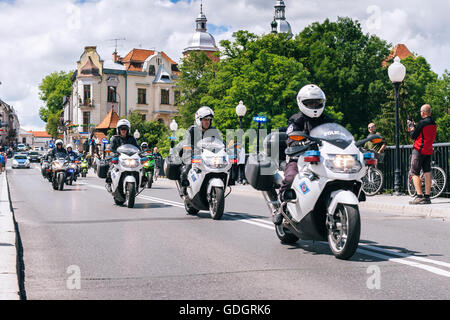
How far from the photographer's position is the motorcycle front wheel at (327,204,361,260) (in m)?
6.01

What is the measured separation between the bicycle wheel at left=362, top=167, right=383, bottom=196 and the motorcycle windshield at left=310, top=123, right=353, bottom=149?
32.9 ft

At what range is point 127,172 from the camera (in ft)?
44.0

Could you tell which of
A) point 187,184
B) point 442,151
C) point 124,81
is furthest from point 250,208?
A: point 124,81

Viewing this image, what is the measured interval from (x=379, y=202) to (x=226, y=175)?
4624 mm

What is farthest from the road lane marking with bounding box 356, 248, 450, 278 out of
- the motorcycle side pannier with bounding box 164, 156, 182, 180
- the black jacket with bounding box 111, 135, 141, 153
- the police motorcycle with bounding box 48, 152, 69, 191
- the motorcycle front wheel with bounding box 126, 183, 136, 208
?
the police motorcycle with bounding box 48, 152, 69, 191

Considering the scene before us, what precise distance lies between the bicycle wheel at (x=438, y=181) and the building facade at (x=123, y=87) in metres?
69.8

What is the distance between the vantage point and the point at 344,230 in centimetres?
622

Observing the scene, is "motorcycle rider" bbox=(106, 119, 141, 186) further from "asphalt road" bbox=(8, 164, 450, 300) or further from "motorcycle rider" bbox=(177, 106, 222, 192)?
"motorcycle rider" bbox=(177, 106, 222, 192)

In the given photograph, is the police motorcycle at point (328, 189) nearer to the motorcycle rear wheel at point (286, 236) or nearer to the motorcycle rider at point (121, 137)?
the motorcycle rear wheel at point (286, 236)

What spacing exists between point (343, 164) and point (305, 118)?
3.26ft

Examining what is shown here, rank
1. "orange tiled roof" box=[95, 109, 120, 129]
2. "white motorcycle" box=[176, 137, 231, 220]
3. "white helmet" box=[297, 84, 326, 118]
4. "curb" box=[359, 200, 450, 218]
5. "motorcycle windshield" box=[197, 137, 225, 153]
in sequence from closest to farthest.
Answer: "white helmet" box=[297, 84, 326, 118]
"white motorcycle" box=[176, 137, 231, 220]
"motorcycle windshield" box=[197, 137, 225, 153]
"curb" box=[359, 200, 450, 218]
"orange tiled roof" box=[95, 109, 120, 129]

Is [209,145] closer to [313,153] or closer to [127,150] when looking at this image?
[127,150]

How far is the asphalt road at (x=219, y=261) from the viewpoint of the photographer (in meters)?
5.01
